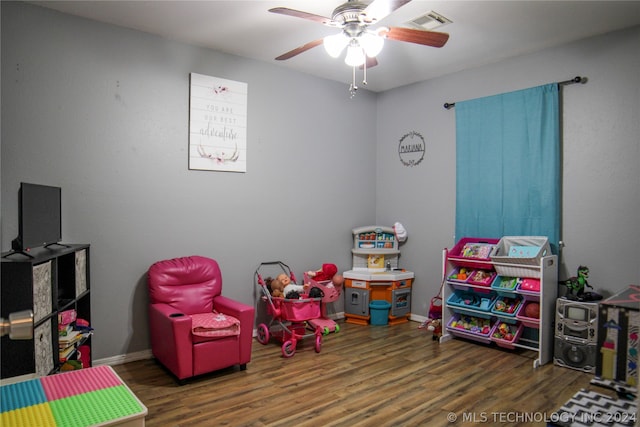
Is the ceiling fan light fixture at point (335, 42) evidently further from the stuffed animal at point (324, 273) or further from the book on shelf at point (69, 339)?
the book on shelf at point (69, 339)

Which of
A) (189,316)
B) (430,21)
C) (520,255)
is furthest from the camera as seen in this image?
(520,255)

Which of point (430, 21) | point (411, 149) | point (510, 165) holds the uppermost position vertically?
point (430, 21)

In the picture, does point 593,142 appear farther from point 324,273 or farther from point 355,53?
point 324,273

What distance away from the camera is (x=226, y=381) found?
3.16 metres

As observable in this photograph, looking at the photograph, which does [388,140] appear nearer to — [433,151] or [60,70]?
[433,151]

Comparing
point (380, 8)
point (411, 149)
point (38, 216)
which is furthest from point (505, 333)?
point (38, 216)

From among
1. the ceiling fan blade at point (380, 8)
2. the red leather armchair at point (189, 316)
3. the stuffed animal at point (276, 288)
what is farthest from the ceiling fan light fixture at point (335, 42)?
the stuffed animal at point (276, 288)

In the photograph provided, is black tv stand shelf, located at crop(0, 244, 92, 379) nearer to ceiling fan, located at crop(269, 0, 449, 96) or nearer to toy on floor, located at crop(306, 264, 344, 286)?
ceiling fan, located at crop(269, 0, 449, 96)

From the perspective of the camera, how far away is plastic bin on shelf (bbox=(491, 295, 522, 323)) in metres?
3.77

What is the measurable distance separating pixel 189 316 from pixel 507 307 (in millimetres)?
2839

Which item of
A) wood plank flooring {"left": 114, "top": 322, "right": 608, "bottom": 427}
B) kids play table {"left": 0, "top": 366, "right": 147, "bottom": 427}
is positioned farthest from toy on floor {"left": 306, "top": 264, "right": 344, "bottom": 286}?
kids play table {"left": 0, "top": 366, "right": 147, "bottom": 427}

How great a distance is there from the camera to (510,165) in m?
4.09

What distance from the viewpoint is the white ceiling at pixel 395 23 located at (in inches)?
121

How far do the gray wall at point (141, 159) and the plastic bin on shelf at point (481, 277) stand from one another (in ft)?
5.43
